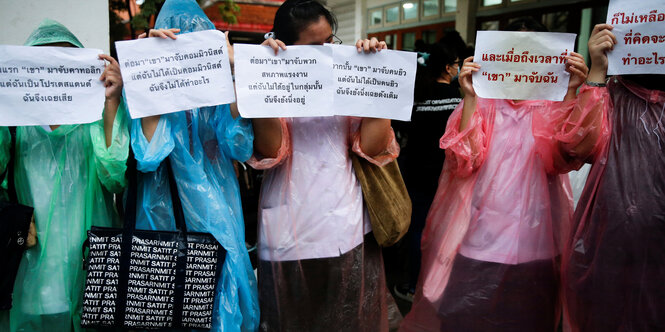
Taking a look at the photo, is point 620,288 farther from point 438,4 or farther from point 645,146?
point 438,4

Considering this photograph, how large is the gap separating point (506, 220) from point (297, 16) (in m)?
1.16

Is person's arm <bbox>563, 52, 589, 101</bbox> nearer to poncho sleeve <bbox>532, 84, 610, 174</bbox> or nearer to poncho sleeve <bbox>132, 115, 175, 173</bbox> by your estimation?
poncho sleeve <bbox>532, 84, 610, 174</bbox>

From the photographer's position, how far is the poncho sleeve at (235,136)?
5.97 ft

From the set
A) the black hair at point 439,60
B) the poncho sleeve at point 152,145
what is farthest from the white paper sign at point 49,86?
the black hair at point 439,60

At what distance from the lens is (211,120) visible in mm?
1947

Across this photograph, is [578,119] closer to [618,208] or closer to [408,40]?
[618,208]

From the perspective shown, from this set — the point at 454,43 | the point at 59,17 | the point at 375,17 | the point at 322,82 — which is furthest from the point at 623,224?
the point at 375,17

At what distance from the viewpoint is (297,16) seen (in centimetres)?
197

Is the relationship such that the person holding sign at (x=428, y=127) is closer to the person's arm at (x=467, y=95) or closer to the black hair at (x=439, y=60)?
the black hair at (x=439, y=60)

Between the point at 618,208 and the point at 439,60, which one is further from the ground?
the point at 439,60

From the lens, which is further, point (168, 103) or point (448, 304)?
point (448, 304)

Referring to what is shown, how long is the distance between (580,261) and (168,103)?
5.33ft

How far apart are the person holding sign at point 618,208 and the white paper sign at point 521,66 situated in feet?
0.39

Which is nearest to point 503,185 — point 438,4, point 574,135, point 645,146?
point 574,135
